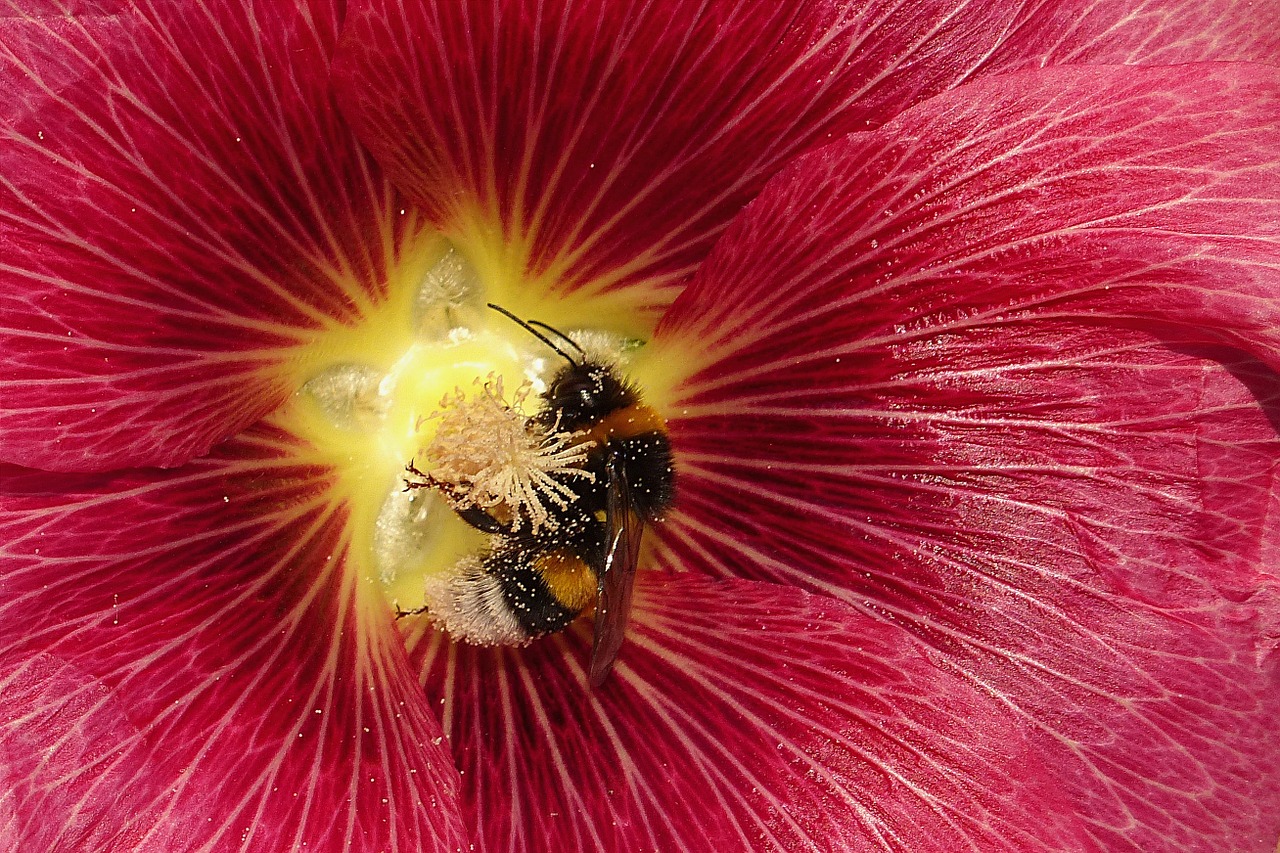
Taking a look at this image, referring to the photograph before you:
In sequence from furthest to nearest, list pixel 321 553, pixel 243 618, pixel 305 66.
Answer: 1. pixel 321 553
2. pixel 243 618
3. pixel 305 66

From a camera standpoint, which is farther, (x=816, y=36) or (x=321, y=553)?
(x=321, y=553)

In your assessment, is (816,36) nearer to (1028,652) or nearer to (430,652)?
(1028,652)

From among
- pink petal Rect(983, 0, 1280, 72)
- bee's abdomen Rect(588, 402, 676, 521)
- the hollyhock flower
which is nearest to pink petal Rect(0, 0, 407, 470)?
the hollyhock flower

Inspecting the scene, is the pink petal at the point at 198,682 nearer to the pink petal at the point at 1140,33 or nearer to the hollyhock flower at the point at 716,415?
the hollyhock flower at the point at 716,415

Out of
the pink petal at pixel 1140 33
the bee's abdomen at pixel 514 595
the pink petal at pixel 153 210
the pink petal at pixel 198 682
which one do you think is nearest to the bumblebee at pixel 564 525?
the bee's abdomen at pixel 514 595

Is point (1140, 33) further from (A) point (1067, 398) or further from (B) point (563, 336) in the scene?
(B) point (563, 336)

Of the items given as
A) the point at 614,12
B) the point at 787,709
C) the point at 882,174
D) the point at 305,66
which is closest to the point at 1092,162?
the point at 882,174
